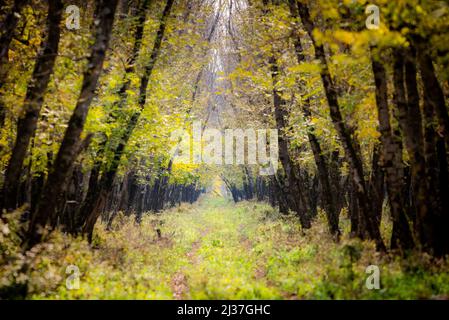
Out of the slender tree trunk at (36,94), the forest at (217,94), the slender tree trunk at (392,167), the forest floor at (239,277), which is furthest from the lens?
the slender tree trunk at (392,167)

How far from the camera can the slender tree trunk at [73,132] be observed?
29.0ft

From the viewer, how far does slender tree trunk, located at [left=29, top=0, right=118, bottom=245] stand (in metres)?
8.85

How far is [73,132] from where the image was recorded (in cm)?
892

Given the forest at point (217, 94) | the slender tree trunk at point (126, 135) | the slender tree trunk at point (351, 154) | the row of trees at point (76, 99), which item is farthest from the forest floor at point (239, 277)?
the slender tree trunk at point (126, 135)

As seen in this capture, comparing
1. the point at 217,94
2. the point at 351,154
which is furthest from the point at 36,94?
the point at 351,154

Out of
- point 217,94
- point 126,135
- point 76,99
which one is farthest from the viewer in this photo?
point 126,135

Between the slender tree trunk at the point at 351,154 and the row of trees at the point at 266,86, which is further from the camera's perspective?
the slender tree trunk at the point at 351,154

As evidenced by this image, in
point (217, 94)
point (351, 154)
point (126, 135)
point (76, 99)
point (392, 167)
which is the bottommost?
point (392, 167)

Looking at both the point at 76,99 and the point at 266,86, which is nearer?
the point at 76,99

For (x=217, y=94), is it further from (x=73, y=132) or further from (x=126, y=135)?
(x=73, y=132)

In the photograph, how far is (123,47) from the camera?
47.6 ft

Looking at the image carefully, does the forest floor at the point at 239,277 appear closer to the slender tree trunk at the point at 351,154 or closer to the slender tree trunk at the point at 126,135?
the slender tree trunk at the point at 351,154

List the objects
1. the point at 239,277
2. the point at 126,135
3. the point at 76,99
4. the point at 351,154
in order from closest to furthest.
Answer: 1. the point at 239,277
2. the point at 351,154
3. the point at 76,99
4. the point at 126,135

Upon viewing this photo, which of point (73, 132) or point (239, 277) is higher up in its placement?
point (73, 132)
